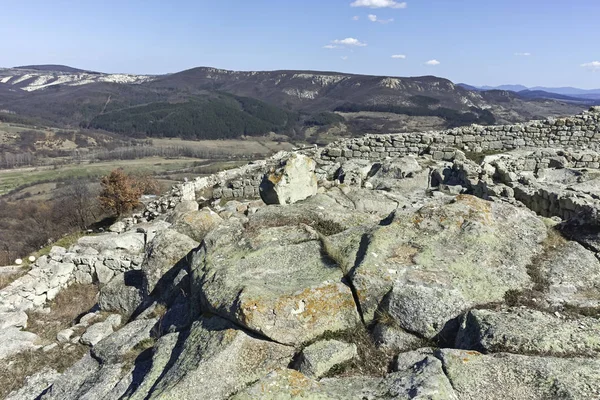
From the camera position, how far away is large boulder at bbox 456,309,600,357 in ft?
15.6

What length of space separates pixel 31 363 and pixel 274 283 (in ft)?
19.1

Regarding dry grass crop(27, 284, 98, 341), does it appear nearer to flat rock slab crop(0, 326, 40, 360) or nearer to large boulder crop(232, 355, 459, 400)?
flat rock slab crop(0, 326, 40, 360)

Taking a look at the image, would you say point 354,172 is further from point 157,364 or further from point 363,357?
point 157,364

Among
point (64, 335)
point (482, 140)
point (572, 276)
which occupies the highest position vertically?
point (482, 140)

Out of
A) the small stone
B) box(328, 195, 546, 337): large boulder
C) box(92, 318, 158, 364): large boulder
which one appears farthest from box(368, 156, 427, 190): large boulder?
the small stone

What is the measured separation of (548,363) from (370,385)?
194 centimetres

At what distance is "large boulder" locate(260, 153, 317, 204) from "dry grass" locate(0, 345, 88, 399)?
5862 mm

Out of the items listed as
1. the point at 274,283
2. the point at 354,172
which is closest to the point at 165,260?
the point at 274,283

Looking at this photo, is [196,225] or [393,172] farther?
[393,172]

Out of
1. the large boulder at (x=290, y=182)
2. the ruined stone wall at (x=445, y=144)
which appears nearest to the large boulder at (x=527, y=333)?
the large boulder at (x=290, y=182)

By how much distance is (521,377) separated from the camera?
4.36 metres

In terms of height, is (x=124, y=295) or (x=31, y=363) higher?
(x=124, y=295)

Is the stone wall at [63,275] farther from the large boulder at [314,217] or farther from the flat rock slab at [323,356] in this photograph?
the flat rock slab at [323,356]

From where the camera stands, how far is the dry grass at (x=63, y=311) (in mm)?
10222
